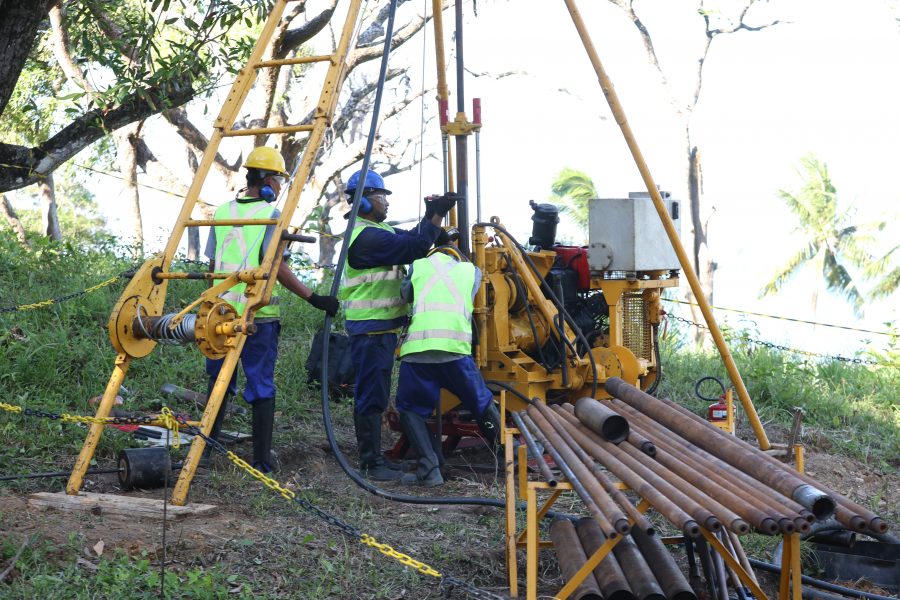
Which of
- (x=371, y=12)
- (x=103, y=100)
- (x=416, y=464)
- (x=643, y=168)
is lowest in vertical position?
(x=416, y=464)

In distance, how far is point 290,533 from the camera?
4934mm

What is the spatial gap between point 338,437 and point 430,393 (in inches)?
59.5

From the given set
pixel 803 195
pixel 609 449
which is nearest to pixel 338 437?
pixel 609 449

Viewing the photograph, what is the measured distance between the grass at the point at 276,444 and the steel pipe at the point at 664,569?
59cm

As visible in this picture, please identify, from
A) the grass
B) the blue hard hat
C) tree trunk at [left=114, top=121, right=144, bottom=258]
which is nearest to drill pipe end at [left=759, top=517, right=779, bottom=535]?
the grass

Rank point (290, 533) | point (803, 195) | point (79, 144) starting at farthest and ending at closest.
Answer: point (803, 195) → point (79, 144) → point (290, 533)

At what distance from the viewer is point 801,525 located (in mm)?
3287

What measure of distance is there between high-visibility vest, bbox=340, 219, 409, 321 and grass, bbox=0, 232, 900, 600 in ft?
3.54

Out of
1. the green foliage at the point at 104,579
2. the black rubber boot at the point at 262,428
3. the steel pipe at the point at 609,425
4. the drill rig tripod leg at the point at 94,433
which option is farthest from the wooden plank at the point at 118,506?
the steel pipe at the point at 609,425

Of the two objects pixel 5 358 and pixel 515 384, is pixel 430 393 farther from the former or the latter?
pixel 5 358

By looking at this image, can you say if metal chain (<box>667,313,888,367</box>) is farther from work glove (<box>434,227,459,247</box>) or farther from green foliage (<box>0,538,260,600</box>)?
green foliage (<box>0,538,260,600</box>)

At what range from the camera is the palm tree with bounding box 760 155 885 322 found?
121 feet

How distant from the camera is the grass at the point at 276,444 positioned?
4.34 meters

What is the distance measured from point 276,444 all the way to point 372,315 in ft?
4.30
